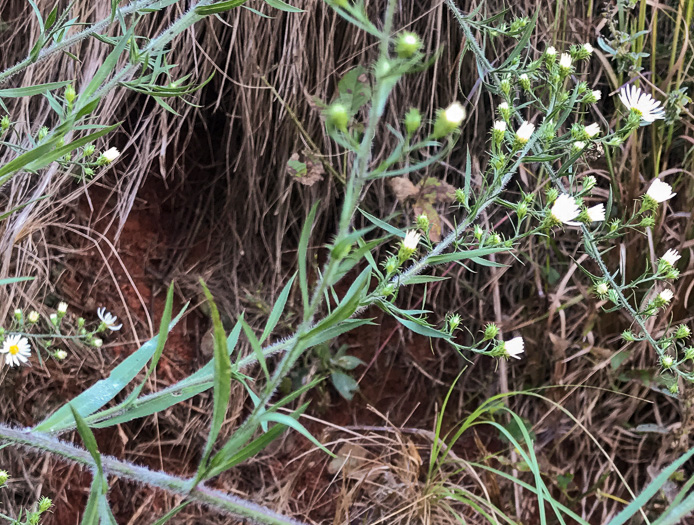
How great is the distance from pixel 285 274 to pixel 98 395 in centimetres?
75

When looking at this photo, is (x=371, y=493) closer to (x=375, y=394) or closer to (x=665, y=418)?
(x=375, y=394)

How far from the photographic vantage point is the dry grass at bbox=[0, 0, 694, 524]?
3.76 feet

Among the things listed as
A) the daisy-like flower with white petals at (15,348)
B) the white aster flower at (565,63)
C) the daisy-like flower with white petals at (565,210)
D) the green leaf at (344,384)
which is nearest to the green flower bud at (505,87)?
the white aster flower at (565,63)

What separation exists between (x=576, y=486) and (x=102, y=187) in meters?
1.31

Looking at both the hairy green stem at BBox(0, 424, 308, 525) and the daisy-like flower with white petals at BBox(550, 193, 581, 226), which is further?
the daisy-like flower with white petals at BBox(550, 193, 581, 226)

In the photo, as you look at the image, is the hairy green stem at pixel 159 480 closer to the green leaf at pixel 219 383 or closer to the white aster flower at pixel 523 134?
the green leaf at pixel 219 383

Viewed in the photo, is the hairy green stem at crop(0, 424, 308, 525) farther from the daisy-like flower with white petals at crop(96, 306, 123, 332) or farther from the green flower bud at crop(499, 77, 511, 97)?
the green flower bud at crop(499, 77, 511, 97)

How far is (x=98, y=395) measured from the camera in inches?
23.1

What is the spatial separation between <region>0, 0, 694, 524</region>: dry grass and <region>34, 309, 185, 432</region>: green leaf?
0.61 m

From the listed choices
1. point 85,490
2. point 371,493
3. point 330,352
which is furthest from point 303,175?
point 85,490

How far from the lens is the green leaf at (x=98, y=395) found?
1.83 feet

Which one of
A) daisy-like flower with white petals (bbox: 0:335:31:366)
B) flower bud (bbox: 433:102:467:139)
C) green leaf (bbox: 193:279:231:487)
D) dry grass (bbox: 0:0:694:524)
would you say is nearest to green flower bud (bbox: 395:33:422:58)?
flower bud (bbox: 433:102:467:139)

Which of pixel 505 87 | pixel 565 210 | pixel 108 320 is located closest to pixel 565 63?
pixel 505 87

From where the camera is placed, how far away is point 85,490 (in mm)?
1179
